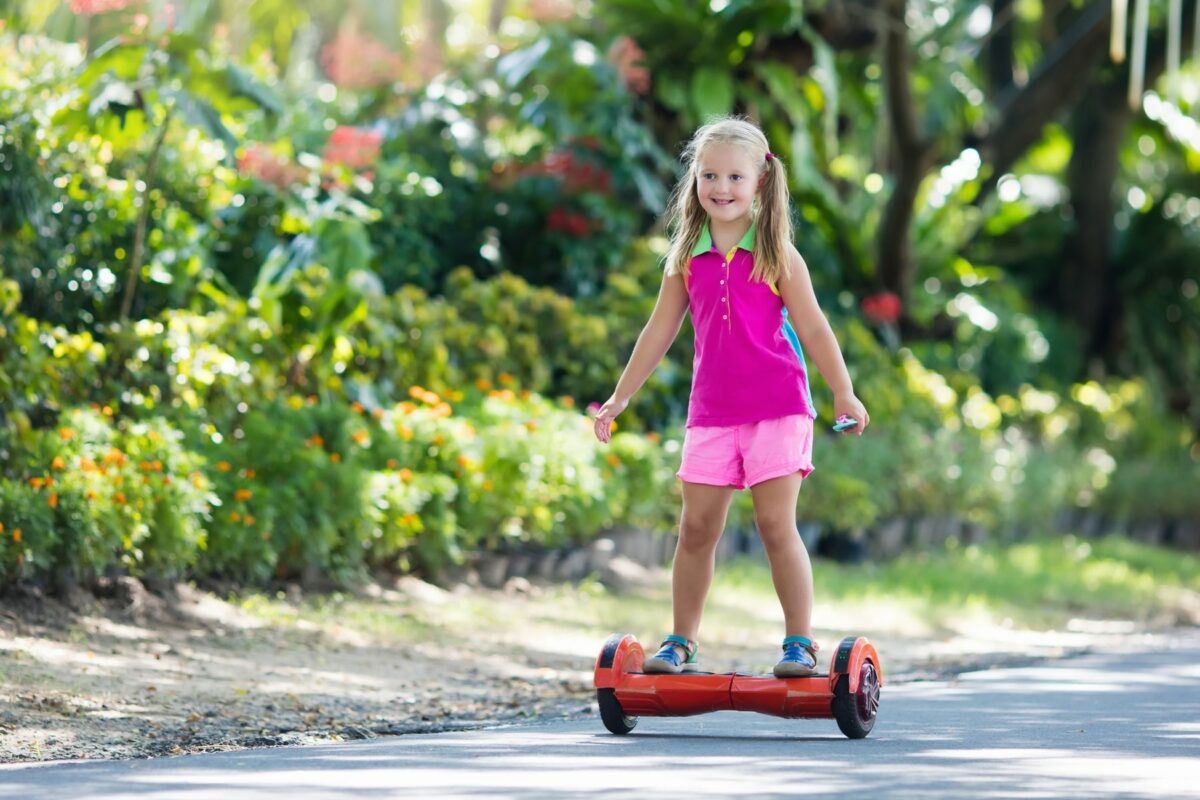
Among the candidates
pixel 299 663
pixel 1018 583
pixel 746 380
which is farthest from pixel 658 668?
pixel 1018 583

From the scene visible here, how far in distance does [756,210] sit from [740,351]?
46cm

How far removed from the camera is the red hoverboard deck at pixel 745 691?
17.3 feet

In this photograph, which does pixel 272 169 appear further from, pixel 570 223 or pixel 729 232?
pixel 729 232

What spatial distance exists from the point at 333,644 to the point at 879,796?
3.75 metres

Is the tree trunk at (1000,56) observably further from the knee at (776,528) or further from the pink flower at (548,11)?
the knee at (776,528)

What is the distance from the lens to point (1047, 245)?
21.6 metres

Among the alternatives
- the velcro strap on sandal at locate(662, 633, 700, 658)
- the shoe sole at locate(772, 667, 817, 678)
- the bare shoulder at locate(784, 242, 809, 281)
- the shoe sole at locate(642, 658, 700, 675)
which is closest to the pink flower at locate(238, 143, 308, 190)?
the bare shoulder at locate(784, 242, 809, 281)

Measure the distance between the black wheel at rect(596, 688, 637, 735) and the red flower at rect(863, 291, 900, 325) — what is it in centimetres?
1087

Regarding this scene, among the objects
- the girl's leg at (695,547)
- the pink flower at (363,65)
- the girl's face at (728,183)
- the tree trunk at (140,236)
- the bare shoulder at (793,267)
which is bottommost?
the girl's leg at (695,547)

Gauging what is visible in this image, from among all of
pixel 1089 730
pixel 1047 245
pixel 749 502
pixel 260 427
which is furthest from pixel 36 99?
pixel 1047 245

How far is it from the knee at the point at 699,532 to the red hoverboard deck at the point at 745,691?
35 cm

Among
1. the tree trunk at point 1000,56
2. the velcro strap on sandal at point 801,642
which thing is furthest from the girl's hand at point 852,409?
the tree trunk at point 1000,56

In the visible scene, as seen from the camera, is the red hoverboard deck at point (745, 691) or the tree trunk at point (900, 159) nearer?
the red hoverboard deck at point (745, 691)

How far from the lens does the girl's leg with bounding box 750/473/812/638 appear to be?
5473mm
